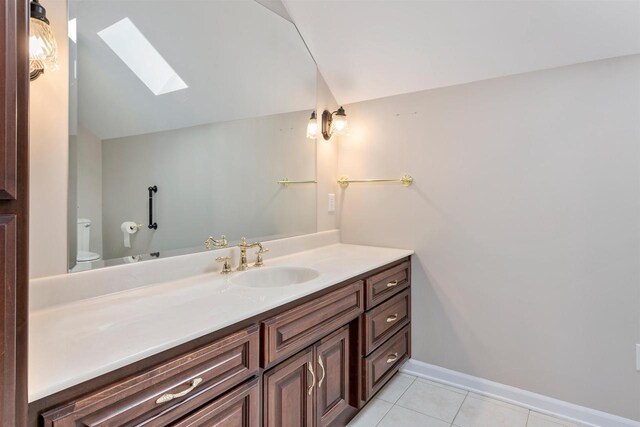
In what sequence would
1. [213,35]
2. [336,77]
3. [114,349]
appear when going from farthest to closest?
1. [336,77]
2. [213,35]
3. [114,349]

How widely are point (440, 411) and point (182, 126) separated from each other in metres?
2.06

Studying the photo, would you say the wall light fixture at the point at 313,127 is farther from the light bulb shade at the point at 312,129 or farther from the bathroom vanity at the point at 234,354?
the bathroom vanity at the point at 234,354

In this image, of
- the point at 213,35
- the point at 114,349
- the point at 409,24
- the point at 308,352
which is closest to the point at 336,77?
the point at 409,24

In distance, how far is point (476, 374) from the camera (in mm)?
2021

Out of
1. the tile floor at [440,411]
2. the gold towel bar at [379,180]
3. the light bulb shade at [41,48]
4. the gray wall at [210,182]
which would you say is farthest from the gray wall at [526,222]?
the light bulb shade at [41,48]

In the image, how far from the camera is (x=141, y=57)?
4.49ft

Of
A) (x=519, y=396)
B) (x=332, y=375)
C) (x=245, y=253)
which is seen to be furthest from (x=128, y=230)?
(x=519, y=396)

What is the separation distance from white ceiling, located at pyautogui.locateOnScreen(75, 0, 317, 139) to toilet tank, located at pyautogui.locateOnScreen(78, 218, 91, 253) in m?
0.33

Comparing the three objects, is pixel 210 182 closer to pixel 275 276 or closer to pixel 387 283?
pixel 275 276

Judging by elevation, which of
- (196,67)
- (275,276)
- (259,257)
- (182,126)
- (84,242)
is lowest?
(275,276)

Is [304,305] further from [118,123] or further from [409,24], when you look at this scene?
[409,24]

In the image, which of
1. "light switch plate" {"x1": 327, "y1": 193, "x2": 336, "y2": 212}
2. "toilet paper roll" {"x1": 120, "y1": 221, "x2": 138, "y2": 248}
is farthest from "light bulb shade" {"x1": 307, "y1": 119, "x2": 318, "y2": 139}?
"toilet paper roll" {"x1": 120, "y1": 221, "x2": 138, "y2": 248}

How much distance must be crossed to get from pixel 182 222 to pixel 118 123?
489 millimetres

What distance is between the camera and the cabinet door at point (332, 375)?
55.3 inches
